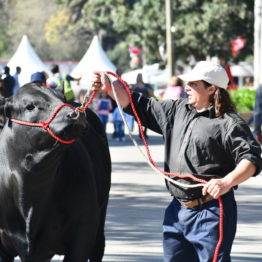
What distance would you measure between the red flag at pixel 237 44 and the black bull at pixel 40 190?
4055 cm

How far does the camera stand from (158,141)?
80.4ft

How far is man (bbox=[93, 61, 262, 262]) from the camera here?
19.6ft

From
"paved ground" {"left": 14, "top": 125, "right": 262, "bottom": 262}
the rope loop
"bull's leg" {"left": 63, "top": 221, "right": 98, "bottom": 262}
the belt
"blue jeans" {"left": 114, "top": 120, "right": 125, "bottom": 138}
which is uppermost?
the rope loop

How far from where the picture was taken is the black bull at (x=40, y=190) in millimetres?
5984

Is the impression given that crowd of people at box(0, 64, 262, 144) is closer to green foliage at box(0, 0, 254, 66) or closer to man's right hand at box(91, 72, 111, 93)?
man's right hand at box(91, 72, 111, 93)

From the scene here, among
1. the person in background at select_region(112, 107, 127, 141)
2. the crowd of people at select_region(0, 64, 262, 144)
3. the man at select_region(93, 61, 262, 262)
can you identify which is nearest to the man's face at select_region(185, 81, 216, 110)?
the man at select_region(93, 61, 262, 262)

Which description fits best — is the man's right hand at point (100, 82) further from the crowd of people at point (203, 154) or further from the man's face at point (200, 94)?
the man's face at point (200, 94)

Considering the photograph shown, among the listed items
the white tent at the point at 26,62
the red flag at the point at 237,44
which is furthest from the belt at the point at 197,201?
the red flag at the point at 237,44

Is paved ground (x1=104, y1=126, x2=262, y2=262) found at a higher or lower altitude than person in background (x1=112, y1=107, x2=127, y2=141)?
higher

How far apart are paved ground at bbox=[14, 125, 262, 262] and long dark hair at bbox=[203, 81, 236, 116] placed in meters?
3.10

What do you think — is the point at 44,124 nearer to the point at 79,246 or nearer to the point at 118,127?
the point at 79,246

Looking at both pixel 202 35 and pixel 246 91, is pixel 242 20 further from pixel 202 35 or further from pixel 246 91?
pixel 246 91

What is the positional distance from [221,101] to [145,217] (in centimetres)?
555

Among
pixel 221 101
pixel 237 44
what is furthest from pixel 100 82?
pixel 237 44
